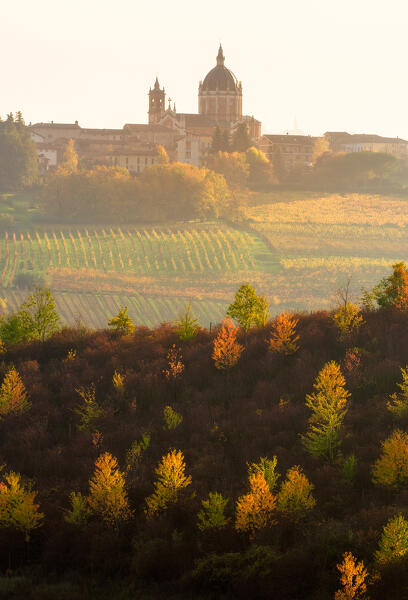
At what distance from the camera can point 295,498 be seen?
18781 millimetres

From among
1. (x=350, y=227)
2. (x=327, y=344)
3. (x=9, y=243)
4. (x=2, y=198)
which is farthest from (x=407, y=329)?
(x=2, y=198)

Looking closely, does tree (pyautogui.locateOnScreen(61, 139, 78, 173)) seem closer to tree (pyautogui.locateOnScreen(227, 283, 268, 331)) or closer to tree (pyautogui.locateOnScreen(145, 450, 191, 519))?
tree (pyautogui.locateOnScreen(227, 283, 268, 331))

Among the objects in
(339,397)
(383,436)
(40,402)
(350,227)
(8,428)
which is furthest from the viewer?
(350,227)

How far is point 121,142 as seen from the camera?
147625mm

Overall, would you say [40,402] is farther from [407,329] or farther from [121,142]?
[121,142]

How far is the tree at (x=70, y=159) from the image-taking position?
5389 inches

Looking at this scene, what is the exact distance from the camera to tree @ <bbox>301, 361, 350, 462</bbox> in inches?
858

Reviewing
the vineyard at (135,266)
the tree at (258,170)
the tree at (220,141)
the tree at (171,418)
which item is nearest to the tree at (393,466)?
the tree at (171,418)

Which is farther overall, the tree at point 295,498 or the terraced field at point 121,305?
the terraced field at point 121,305

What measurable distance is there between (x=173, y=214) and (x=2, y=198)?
29.8 metres

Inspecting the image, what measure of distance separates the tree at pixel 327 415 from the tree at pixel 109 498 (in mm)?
5641

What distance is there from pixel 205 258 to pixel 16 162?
47339 mm

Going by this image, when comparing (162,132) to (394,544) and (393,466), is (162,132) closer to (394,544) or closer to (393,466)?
(393,466)

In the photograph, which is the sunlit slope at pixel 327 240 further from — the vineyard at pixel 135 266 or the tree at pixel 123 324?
the tree at pixel 123 324
